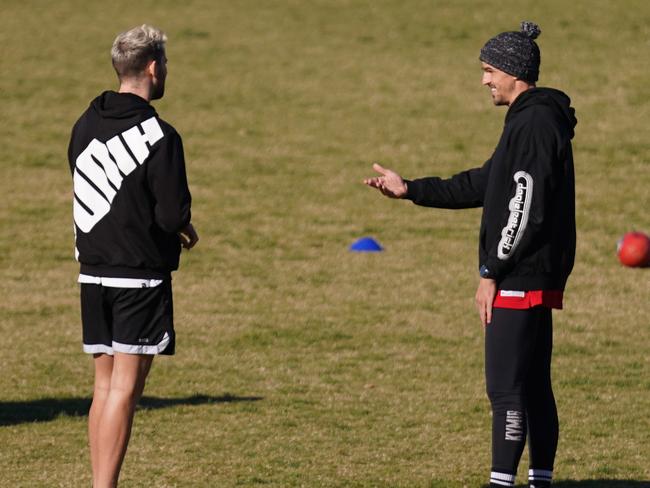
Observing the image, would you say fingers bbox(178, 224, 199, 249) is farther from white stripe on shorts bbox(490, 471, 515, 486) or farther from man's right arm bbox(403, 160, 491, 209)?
white stripe on shorts bbox(490, 471, 515, 486)

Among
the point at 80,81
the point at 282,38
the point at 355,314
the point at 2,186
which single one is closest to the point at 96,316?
the point at 355,314

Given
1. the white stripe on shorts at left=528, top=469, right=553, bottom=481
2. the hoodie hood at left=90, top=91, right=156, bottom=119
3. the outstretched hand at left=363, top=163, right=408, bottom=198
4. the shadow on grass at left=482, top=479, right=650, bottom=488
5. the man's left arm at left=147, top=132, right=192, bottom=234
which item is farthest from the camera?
the shadow on grass at left=482, top=479, right=650, bottom=488

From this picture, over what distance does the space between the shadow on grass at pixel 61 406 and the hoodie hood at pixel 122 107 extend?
3.33 metres

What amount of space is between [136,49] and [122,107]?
0.27 meters

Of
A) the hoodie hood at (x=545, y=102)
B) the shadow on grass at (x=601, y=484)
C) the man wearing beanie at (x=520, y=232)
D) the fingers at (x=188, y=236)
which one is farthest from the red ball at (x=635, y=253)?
the fingers at (x=188, y=236)

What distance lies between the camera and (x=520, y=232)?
602 cm

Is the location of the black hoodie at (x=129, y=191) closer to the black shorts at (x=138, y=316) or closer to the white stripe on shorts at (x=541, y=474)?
the black shorts at (x=138, y=316)

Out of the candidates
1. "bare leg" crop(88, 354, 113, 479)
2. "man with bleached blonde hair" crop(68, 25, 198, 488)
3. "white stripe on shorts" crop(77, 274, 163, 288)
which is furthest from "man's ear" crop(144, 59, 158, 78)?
"bare leg" crop(88, 354, 113, 479)

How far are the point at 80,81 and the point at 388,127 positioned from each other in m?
5.96

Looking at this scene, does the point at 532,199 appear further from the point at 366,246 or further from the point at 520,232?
the point at 366,246

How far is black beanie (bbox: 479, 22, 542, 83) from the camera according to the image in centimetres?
614

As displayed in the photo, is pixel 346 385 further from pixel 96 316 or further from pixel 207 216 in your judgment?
pixel 207 216

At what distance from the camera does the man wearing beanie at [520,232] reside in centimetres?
600

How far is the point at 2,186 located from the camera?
59.2 ft
